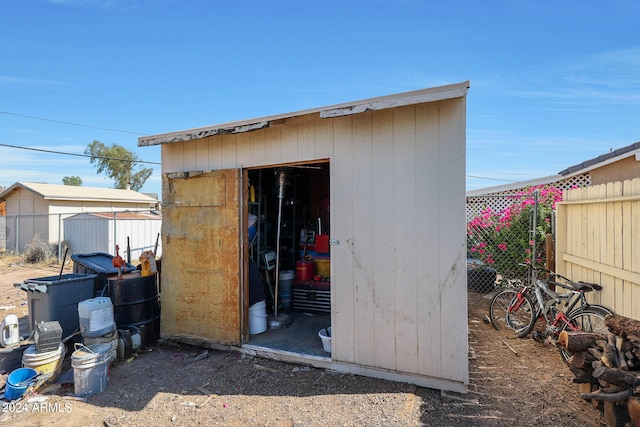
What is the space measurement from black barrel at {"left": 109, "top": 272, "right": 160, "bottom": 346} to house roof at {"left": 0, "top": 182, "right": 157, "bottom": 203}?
12.4m

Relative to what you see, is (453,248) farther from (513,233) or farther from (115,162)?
(115,162)

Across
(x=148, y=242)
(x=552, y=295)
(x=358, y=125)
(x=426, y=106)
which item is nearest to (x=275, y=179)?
(x=358, y=125)

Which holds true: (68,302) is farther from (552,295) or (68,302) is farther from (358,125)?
(552,295)

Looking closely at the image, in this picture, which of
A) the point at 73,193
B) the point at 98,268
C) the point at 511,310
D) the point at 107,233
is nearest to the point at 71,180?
the point at 73,193

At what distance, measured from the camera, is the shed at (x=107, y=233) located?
11.3m

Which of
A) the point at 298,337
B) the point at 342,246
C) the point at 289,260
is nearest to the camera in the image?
the point at 342,246

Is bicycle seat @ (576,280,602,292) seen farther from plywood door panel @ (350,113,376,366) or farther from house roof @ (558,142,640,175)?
house roof @ (558,142,640,175)

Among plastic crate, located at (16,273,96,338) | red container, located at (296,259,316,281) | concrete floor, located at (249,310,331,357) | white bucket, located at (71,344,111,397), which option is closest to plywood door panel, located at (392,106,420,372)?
concrete floor, located at (249,310,331,357)

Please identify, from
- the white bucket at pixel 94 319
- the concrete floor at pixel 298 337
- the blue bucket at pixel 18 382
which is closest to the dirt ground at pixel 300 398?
the blue bucket at pixel 18 382

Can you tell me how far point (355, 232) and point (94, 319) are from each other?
117 inches

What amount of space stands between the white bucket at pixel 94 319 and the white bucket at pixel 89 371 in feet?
1.28

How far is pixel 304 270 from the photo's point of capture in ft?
17.1

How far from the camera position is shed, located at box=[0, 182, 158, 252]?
43.2 ft

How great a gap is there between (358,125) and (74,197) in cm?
1548
